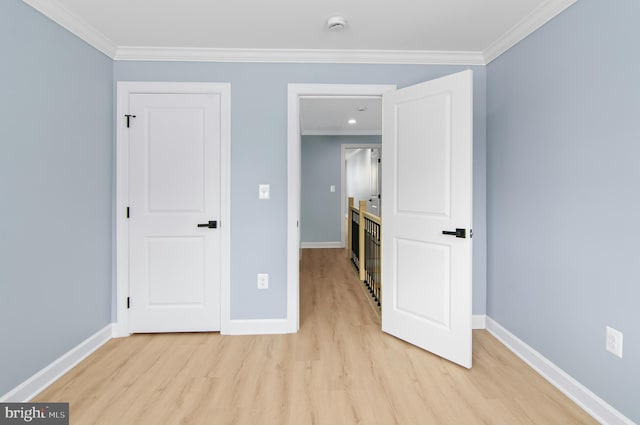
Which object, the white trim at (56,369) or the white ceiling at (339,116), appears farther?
the white ceiling at (339,116)

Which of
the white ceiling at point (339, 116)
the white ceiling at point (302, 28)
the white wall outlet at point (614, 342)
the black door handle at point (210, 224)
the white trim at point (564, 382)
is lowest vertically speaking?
the white trim at point (564, 382)

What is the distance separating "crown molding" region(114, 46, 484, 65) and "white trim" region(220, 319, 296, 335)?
2.19 m

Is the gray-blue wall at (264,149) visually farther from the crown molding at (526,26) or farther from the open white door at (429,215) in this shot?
the open white door at (429,215)

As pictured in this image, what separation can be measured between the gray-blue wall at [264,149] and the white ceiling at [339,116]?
871mm

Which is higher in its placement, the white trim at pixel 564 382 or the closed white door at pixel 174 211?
the closed white door at pixel 174 211

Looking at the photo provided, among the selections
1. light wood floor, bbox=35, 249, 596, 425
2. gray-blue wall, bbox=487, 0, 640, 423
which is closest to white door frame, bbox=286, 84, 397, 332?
light wood floor, bbox=35, 249, 596, 425

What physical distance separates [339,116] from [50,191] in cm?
390

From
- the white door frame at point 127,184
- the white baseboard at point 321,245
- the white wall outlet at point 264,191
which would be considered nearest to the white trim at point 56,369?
the white door frame at point 127,184

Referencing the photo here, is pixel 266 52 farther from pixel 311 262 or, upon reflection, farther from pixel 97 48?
pixel 311 262

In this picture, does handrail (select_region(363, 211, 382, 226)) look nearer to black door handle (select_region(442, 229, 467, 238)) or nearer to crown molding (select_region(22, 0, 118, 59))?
black door handle (select_region(442, 229, 467, 238))

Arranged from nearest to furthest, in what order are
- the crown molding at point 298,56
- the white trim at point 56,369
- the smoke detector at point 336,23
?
the white trim at point 56,369, the smoke detector at point 336,23, the crown molding at point 298,56
